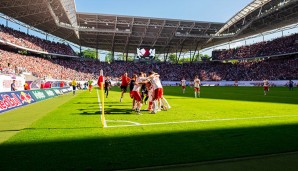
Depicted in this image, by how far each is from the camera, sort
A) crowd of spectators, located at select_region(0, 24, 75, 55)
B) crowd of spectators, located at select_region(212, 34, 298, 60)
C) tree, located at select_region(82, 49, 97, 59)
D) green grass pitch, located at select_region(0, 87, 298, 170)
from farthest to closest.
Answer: tree, located at select_region(82, 49, 97, 59) < crowd of spectators, located at select_region(212, 34, 298, 60) < crowd of spectators, located at select_region(0, 24, 75, 55) < green grass pitch, located at select_region(0, 87, 298, 170)

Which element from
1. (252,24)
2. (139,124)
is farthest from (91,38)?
(139,124)

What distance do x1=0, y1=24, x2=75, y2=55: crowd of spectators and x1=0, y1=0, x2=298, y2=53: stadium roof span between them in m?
3.31

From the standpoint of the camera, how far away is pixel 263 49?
257ft

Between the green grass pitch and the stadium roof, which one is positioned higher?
the stadium roof

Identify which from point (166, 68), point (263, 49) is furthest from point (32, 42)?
point (263, 49)

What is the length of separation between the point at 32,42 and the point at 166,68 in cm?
4093

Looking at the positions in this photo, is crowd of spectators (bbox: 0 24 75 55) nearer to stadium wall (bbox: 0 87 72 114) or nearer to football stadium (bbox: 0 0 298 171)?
football stadium (bbox: 0 0 298 171)

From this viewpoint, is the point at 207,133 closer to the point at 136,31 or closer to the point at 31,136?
the point at 31,136

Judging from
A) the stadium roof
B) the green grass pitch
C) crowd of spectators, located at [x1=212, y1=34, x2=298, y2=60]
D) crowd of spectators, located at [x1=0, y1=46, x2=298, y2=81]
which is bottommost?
the green grass pitch

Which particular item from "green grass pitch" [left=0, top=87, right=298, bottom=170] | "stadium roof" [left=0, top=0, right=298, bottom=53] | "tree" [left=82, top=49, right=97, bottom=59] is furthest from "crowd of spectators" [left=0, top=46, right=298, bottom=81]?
"green grass pitch" [left=0, top=87, right=298, bottom=170]

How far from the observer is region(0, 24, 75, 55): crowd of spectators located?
57906 millimetres

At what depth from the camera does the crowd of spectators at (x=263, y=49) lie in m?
70.2

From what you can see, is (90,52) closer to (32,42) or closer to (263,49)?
(32,42)

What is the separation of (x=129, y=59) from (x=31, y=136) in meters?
93.5
